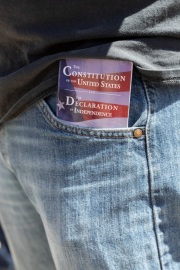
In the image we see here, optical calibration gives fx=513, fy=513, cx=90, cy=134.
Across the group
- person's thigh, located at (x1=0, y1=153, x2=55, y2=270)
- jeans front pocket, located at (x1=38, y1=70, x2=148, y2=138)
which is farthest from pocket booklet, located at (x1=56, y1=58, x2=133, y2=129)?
person's thigh, located at (x1=0, y1=153, x2=55, y2=270)

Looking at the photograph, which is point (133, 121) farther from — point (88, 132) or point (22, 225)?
point (22, 225)

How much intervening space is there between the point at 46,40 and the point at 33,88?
0.34 ft

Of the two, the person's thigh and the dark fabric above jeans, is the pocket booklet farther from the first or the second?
the person's thigh

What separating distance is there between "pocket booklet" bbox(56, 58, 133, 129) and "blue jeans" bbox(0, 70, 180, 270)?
2 cm

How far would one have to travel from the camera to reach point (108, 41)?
37.5 inches

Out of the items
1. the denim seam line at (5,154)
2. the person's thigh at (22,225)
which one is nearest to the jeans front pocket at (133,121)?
the denim seam line at (5,154)

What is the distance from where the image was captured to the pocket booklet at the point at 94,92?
949 millimetres

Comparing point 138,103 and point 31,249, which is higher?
point 138,103

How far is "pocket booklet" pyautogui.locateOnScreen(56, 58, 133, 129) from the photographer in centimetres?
95

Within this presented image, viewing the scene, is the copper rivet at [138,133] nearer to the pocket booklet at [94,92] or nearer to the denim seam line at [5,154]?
the pocket booklet at [94,92]

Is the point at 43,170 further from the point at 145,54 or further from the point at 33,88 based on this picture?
the point at 145,54

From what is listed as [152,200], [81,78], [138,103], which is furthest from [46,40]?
[152,200]

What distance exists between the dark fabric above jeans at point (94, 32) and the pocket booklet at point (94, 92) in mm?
22

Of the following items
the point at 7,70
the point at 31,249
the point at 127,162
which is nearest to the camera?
the point at 127,162
